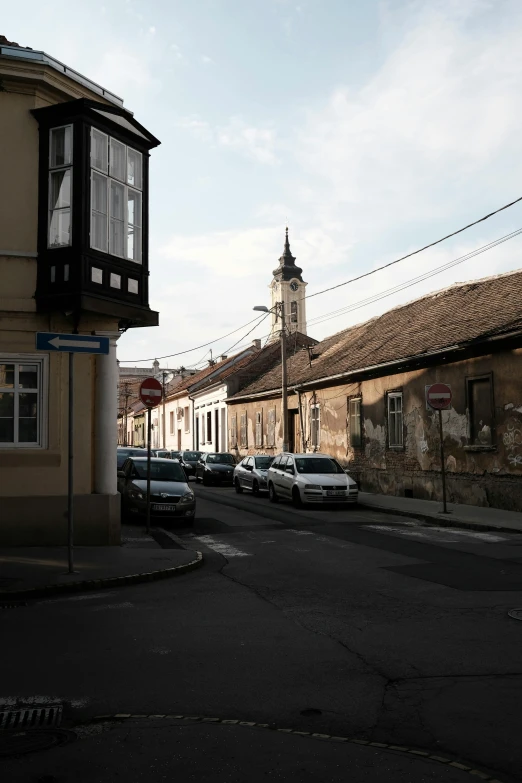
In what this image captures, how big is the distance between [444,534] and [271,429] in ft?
79.5

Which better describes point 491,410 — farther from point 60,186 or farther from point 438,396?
point 60,186

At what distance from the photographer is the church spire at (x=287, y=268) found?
89562mm

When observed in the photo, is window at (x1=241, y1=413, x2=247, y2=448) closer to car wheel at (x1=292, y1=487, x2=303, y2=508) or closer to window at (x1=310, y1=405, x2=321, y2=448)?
window at (x1=310, y1=405, x2=321, y2=448)

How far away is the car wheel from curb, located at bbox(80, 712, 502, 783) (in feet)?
56.5

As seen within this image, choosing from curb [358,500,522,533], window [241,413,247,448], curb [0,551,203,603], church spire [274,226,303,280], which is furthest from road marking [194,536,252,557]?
church spire [274,226,303,280]

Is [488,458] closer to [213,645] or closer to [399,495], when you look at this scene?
[399,495]

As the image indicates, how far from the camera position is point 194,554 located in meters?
12.2

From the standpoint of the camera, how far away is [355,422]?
2886 cm

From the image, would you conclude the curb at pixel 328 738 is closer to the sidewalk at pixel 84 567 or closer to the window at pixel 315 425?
the sidewalk at pixel 84 567

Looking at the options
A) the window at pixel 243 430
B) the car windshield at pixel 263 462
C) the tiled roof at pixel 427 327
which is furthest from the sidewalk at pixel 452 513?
the window at pixel 243 430

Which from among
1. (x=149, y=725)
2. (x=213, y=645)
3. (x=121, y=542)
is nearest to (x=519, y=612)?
(x=213, y=645)

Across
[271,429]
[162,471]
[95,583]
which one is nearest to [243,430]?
[271,429]

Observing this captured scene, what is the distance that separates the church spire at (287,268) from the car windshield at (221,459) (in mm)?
55582

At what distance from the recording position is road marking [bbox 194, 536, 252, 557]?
12867 mm
